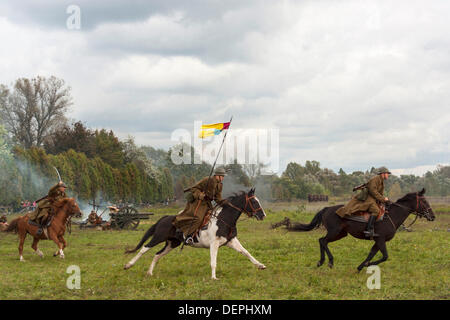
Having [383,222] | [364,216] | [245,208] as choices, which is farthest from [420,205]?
[245,208]

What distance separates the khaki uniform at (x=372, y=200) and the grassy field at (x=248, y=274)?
1.66m

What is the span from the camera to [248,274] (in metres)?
12.3

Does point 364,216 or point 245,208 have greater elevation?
point 245,208

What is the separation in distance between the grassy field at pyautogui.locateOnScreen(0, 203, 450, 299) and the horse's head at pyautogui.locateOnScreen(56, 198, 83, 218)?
5.54 ft

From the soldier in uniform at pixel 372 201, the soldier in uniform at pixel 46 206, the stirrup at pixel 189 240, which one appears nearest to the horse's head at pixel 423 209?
the soldier in uniform at pixel 372 201

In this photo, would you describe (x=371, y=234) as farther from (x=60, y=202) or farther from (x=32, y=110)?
(x=32, y=110)

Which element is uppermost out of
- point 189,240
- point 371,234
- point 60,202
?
→ point 60,202

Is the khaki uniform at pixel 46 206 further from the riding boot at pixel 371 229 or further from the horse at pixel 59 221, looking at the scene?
the riding boot at pixel 371 229

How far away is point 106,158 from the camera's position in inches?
2596

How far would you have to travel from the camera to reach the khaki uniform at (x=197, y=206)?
12.2 metres

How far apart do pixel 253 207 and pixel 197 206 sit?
146 centimetres
